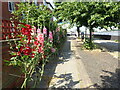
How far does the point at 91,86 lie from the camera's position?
9.63 feet

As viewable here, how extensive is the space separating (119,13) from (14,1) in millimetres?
7441

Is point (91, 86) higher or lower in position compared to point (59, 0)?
lower

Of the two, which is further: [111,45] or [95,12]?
[111,45]

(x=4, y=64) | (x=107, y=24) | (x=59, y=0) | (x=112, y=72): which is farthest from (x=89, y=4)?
(x=4, y=64)

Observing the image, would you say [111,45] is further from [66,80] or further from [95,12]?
[66,80]

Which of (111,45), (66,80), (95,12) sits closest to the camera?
(66,80)

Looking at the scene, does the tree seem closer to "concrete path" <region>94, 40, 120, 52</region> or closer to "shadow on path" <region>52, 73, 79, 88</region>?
"concrete path" <region>94, 40, 120, 52</region>

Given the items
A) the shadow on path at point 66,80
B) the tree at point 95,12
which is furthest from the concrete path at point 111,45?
the shadow on path at point 66,80

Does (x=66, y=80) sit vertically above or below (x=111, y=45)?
below

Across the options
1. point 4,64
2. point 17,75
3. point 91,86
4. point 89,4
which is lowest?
point 91,86

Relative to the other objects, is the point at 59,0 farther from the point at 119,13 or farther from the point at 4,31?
the point at 4,31

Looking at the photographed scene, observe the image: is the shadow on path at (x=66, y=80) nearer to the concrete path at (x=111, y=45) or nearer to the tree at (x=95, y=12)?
the tree at (x=95, y=12)

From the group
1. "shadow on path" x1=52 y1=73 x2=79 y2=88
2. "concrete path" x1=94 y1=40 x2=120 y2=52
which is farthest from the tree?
"shadow on path" x1=52 y1=73 x2=79 y2=88

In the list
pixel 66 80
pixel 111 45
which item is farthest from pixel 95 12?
pixel 111 45
